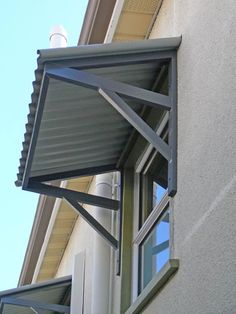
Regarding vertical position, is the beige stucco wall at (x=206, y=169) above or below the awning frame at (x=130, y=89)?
below

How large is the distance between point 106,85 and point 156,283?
1.23 metres

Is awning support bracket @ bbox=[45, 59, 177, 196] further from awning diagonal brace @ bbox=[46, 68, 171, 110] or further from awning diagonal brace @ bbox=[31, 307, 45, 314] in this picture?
awning diagonal brace @ bbox=[31, 307, 45, 314]

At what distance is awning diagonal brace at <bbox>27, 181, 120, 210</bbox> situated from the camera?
214 inches

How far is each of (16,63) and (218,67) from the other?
37.1ft

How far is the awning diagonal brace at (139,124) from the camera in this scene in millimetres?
3924

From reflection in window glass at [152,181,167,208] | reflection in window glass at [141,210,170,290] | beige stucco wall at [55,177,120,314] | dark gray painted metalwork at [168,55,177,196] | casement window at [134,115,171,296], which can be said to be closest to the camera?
dark gray painted metalwork at [168,55,177,196]

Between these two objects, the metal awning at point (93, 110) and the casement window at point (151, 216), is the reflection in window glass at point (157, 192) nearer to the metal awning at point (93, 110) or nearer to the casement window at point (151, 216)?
the casement window at point (151, 216)

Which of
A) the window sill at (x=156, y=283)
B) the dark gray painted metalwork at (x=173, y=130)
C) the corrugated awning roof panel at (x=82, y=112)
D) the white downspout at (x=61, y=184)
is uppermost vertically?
the white downspout at (x=61, y=184)

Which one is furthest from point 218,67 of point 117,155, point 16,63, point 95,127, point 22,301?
point 16,63

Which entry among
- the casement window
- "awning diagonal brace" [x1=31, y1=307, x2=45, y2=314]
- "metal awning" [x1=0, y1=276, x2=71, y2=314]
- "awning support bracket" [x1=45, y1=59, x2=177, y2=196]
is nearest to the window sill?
the casement window

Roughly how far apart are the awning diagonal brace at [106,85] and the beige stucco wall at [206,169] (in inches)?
5.6

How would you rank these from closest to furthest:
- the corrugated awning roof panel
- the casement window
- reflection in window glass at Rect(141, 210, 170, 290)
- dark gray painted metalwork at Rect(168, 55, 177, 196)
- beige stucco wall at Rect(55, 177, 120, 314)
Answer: dark gray painted metalwork at Rect(168, 55, 177, 196) < the corrugated awning roof panel < reflection in window glass at Rect(141, 210, 170, 290) < the casement window < beige stucco wall at Rect(55, 177, 120, 314)

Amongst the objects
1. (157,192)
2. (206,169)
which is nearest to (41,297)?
(157,192)

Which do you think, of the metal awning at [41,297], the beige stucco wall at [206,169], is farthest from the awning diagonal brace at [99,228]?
the metal awning at [41,297]
